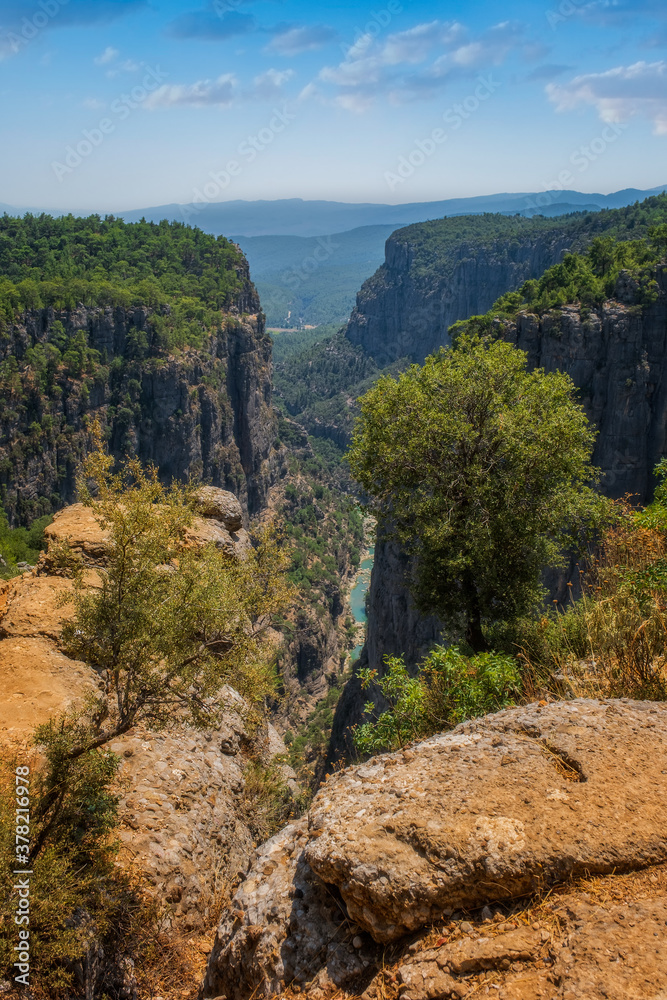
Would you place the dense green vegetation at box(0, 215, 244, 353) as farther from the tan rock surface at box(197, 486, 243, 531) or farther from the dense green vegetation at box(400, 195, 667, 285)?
the dense green vegetation at box(400, 195, 667, 285)

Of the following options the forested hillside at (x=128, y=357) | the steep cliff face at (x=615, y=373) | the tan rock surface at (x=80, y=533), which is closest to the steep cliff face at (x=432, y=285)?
the forested hillside at (x=128, y=357)

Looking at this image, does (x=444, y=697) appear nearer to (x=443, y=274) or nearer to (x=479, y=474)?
(x=479, y=474)

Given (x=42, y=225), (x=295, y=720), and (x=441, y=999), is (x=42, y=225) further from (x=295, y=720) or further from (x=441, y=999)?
(x=441, y=999)

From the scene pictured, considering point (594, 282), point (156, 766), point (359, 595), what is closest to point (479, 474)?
point (156, 766)

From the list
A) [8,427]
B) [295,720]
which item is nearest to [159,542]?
[8,427]

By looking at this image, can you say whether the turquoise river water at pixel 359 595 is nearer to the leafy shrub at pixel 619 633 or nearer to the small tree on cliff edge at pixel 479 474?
the small tree on cliff edge at pixel 479 474

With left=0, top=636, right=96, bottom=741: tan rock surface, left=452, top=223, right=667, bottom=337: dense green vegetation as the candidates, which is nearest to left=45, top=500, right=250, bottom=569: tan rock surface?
left=0, top=636, right=96, bottom=741: tan rock surface
